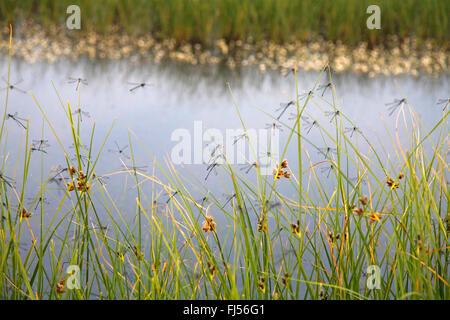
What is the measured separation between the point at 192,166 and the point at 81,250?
2.74ft

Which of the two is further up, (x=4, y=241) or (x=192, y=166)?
(x=192, y=166)

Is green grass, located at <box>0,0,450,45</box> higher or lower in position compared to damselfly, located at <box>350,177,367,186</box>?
higher

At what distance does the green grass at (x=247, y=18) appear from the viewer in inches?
187

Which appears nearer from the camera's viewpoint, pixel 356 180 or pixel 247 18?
pixel 356 180

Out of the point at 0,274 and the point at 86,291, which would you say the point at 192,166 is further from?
the point at 0,274

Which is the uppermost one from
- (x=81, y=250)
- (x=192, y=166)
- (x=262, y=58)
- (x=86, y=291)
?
(x=262, y=58)

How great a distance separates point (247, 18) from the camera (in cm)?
484

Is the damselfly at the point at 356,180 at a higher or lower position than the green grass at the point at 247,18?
lower

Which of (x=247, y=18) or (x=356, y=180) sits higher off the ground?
(x=247, y=18)

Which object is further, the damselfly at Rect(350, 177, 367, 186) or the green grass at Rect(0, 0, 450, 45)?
the green grass at Rect(0, 0, 450, 45)

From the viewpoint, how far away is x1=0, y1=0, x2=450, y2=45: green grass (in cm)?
476

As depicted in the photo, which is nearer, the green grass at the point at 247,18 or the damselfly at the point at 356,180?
the damselfly at the point at 356,180

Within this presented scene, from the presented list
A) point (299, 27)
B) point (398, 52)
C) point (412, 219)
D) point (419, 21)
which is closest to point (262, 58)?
point (299, 27)
